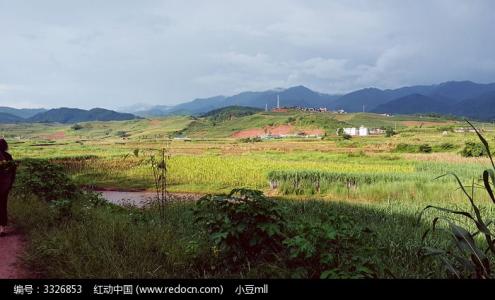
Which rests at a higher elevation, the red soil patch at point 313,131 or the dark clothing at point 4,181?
the dark clothing at point 4,181

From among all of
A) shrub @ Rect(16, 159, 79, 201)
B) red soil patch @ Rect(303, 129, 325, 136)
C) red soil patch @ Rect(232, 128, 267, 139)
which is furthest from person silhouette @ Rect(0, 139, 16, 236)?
red soil patch @ Rect(232, 128, 267, 139)

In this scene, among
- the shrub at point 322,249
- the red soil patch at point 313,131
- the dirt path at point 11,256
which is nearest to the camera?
the shrub at point 322,249

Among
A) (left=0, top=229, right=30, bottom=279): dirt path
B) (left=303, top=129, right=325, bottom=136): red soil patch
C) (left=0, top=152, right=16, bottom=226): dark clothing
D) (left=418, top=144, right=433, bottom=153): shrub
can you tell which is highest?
(left=0, top=152, right=16, bottom=226): dark clothing

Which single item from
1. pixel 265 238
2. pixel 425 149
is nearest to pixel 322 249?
pixel 265 238

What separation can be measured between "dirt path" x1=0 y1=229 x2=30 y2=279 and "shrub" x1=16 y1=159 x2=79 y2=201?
4.37 m

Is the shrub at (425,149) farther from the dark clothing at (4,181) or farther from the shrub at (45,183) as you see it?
the dark clothing at (4,181)

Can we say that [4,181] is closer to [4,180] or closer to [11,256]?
[4,180]

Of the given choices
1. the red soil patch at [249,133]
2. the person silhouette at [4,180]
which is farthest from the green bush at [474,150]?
the red soil patch at [249,133]

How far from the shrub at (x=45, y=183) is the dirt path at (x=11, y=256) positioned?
14.3ft

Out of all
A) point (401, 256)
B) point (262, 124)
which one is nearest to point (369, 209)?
point (401, 256)

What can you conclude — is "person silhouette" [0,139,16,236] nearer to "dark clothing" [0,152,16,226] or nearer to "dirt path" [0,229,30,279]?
"dark clothing" [0,152,16,226]

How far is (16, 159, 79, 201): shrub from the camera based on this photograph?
13156 mm

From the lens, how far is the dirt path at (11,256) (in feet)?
21.2
